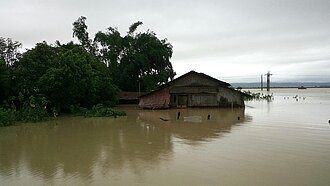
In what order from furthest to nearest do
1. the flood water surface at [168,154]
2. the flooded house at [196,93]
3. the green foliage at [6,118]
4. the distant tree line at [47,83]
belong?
the flooded house at [196,93] < the distant tree line at [47,83] < the green foliage at [6,118] < the flood water surface at [168,154]

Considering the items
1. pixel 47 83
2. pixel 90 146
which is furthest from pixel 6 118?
pixel 90 146

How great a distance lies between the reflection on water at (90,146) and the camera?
8664mm

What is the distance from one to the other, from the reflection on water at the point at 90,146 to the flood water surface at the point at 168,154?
0.02 meters

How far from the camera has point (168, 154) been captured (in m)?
10.4

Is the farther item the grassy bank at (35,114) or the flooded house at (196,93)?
the flooded house at (196,93)

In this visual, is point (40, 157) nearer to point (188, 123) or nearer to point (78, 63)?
point (188, 123)

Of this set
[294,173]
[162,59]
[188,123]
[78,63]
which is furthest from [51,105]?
[294,173]

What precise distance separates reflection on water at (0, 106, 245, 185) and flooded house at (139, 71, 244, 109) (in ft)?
26.5

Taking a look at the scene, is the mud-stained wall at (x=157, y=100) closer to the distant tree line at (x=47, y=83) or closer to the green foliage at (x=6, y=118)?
the distant tree line at (x=47, y=83)

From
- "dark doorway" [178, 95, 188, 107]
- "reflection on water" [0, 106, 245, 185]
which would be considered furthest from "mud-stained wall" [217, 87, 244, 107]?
"reflection on water" [0, 106, 245, 185]

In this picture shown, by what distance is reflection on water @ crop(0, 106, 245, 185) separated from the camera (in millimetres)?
8664

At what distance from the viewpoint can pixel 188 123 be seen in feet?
58.4

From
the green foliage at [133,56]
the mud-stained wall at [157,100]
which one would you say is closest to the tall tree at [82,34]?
the green foliage at [133,56]

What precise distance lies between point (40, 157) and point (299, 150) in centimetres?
815
